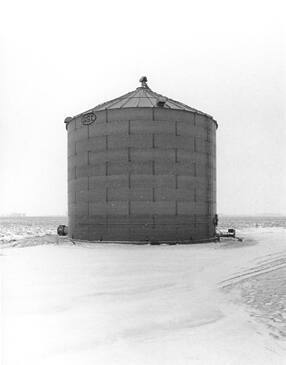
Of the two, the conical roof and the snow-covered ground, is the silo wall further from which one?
the snow-covered ground

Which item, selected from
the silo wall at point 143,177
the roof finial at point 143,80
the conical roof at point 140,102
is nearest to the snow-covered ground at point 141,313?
the silo wall at point 143,177

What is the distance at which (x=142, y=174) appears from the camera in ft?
62.0

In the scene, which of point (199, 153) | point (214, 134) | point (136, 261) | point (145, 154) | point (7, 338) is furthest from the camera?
point (214, 134)

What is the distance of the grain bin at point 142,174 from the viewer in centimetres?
1881

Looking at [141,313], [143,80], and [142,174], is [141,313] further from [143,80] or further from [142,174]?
[143,80]

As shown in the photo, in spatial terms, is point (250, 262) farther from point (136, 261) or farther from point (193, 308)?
point (193, 308)

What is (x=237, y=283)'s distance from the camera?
31.0 feet

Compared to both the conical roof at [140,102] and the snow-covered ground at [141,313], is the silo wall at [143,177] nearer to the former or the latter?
the conical roof at [140,102]

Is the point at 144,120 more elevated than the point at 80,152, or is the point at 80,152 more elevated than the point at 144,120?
the point at 144,120

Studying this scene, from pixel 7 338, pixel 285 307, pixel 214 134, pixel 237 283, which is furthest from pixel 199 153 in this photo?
pixel 7 338

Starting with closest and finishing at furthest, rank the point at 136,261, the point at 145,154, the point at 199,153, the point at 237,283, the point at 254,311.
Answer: the point at 254,311 < the point at 237,283 < the point at 136,261 < the point at 145,154 < the point at 199,153

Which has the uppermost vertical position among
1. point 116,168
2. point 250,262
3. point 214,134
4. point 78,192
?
point 214,134

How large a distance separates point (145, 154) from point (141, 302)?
40.7 ft

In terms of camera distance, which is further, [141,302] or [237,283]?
[237,283]
